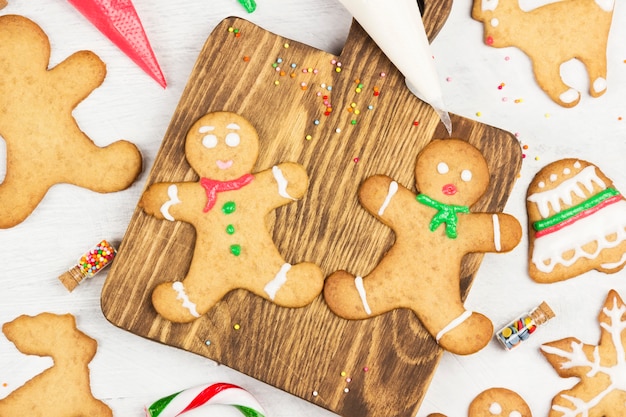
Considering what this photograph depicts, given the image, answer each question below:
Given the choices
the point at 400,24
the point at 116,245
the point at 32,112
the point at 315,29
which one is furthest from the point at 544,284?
the point at 32,112

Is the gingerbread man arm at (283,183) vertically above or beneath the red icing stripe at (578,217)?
beneath

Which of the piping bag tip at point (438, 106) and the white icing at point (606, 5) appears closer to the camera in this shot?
the piping bag tip at point (438, 106)

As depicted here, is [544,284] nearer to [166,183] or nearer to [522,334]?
[522,334]

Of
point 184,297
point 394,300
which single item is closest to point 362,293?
point 394,300

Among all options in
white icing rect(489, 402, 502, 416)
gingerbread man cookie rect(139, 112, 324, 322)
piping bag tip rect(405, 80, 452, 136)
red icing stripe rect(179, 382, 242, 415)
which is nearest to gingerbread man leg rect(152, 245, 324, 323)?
gingerbread man cookie rect(139, 112, 324, 322)

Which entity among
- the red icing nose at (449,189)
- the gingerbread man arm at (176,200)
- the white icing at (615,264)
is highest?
the red icing nose at (449,189)

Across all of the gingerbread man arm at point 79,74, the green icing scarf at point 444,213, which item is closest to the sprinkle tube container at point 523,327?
the green icing scarf at point 444,213

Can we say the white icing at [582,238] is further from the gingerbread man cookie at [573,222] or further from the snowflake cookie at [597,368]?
the snowflake cookie at [597,368]

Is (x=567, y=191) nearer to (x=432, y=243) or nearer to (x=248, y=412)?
(x=432, y=243)

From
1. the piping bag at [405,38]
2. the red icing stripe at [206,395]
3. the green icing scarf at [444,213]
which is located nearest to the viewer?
the piping bag at [405,38]
